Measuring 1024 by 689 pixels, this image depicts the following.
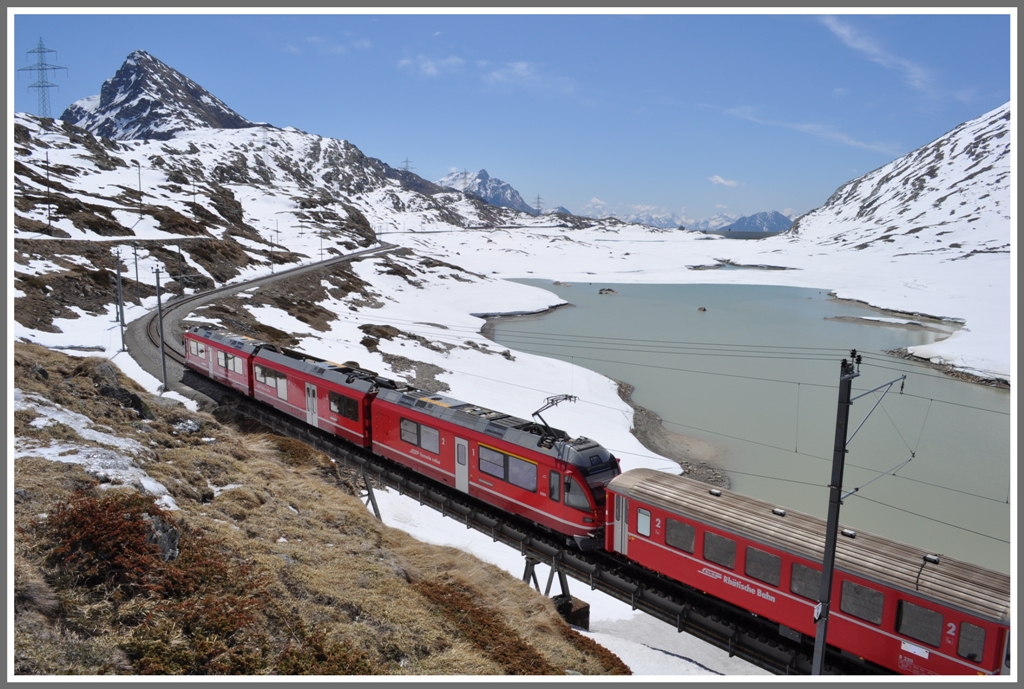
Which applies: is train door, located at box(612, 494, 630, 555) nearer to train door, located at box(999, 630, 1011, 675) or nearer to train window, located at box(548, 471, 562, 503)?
train window, located at box(548, 471, 562, 503)

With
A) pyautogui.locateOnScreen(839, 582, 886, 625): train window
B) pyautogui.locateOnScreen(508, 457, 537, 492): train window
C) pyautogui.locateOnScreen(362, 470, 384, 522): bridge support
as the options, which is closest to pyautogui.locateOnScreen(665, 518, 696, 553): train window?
pyautogui.locateOnScreen(839, 582, 886, 625): train window

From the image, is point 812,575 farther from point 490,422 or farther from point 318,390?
point 318,390

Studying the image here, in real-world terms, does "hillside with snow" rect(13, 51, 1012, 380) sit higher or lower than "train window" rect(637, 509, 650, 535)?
higher

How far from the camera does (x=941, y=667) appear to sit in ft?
39.2

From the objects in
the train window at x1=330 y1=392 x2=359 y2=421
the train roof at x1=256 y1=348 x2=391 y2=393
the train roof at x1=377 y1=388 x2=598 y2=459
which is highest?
the train roof at x1=256 y1=348 x2=391 y2=393

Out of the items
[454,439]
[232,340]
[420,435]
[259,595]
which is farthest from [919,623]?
[232,340]

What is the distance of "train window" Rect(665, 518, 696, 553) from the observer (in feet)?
50.9

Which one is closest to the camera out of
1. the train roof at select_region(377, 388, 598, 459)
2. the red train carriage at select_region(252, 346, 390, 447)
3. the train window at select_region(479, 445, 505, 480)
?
the train roof at select_region(377, 388, 598, 459)

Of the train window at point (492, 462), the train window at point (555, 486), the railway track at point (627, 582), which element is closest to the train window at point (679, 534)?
the railway track at point (627, 582)

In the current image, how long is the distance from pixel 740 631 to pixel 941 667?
13.7 feet

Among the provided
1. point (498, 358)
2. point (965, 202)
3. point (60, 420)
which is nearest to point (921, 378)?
point (498, 358)

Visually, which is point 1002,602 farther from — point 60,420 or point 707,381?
point 707,381

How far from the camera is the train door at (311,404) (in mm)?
27312

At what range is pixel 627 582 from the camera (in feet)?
55.7
